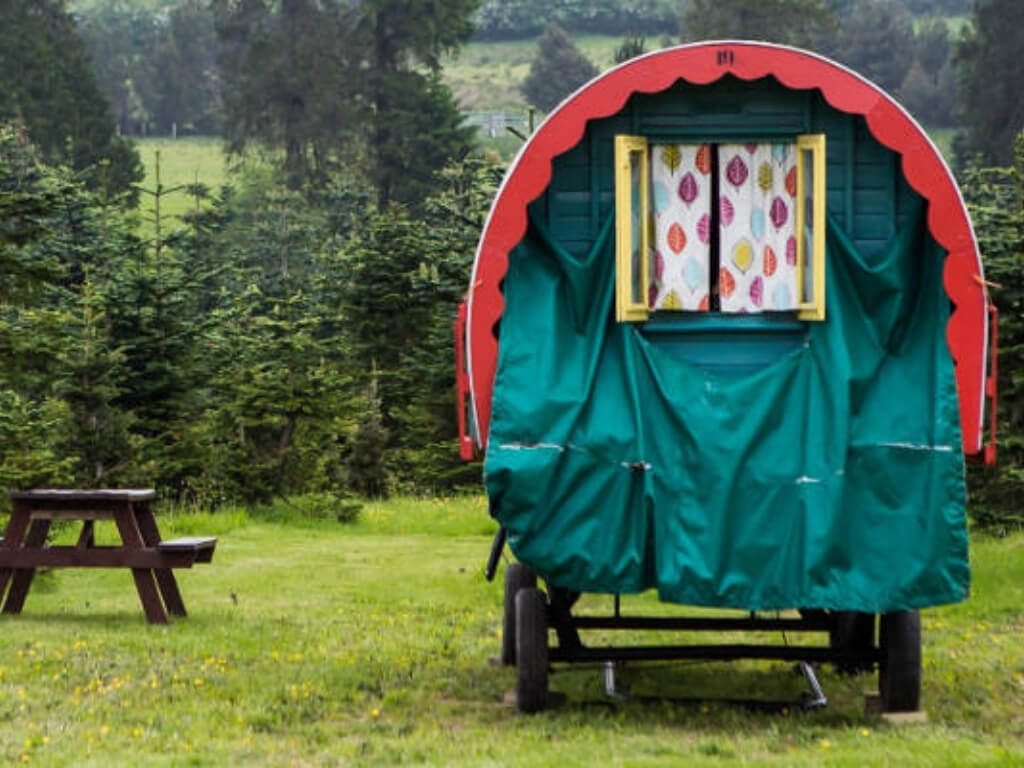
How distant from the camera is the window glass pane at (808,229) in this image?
29.4 feet

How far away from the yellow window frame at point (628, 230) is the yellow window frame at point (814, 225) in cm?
79

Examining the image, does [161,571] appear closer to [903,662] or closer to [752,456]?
[752,456]

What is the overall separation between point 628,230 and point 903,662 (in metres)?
2.60

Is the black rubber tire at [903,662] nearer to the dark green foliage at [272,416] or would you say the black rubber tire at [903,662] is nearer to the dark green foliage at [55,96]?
the dark green foliage at [272,416]

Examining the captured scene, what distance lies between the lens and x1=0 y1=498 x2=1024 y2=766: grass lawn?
7820 millimetres

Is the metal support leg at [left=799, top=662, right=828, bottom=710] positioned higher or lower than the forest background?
lower

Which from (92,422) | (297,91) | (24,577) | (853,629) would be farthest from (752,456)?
(297,91)

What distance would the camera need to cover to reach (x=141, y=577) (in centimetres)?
1234

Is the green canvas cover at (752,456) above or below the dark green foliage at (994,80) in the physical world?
below

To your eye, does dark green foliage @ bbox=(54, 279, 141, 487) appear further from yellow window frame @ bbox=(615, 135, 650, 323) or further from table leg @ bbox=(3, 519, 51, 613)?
yellow window frame @ bbox=(615, 135, 650, 323)

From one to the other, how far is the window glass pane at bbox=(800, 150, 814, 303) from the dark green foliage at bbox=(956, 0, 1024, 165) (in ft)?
184

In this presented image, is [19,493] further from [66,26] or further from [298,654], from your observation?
[66,26]

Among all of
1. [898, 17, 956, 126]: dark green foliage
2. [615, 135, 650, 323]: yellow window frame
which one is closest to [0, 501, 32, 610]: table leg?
[615, 135, 650, 323]: yellow window frame

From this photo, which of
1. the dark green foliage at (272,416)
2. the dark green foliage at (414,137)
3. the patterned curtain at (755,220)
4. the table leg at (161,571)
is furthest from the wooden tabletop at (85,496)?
the dark green foliage at (414,137)
